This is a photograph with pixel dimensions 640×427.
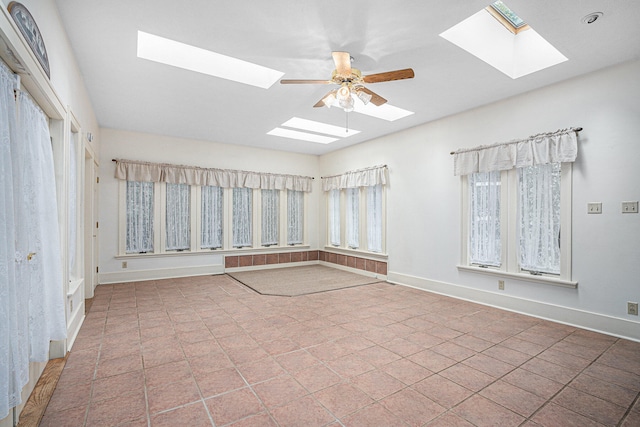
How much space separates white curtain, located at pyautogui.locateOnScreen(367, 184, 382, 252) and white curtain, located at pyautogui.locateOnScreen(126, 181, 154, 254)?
4344mm

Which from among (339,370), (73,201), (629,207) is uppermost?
(73,201)

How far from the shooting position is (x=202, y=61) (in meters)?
3.30

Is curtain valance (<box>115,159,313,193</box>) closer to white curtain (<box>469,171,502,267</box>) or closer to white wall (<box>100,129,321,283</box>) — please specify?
white wall (<box>100,129,321,283</box>)

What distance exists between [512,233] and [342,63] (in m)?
3.10

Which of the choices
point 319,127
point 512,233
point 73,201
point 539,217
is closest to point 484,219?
point 512,233

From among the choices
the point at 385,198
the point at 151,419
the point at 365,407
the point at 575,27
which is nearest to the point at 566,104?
the point at 575,27

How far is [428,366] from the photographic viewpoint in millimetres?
2535

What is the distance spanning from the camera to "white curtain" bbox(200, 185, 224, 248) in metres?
6.36

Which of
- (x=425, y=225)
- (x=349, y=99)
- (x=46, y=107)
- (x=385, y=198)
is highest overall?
(x=349, y=99)

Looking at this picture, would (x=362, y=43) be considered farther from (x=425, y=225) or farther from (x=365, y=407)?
(x=425, y=225)

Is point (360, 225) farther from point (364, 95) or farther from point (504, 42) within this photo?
point (504, 42)

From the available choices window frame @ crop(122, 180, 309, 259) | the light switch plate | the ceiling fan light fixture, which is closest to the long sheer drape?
the ceiling fan light fixture

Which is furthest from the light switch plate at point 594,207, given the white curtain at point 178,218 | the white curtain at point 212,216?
the white curtain at point 178,218

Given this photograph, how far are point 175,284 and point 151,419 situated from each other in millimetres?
3876
